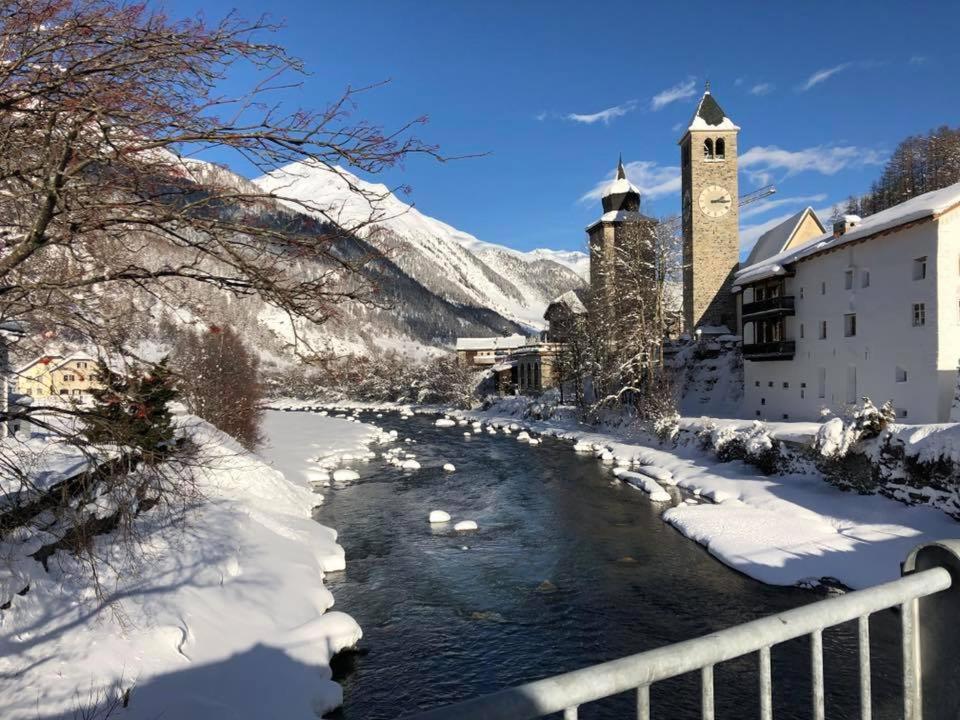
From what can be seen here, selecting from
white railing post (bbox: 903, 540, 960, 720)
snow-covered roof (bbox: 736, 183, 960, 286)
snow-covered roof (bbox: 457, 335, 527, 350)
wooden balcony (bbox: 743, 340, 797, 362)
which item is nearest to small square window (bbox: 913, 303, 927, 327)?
snow-covered roof (bbox: 736, 183, 960, 286)

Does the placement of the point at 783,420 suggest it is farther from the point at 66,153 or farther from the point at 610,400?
the point at 66,153

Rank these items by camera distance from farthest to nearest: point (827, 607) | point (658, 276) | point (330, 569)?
point (658, 276)
point (330, 569)
point (827, 607)

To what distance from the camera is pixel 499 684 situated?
970cm

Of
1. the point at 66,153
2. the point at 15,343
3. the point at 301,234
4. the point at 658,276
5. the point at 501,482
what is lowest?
the point at 501,482

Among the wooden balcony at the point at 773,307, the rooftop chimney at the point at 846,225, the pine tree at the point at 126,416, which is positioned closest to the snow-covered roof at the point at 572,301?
the wooden balcony at the point at 773,307

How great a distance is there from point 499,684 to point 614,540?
8616 millimetres

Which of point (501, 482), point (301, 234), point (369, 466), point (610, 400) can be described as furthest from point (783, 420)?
point (301, 234)

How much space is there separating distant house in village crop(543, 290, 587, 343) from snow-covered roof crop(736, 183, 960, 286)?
2228 centimetres

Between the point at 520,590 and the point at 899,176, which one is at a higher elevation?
the point at 899,176

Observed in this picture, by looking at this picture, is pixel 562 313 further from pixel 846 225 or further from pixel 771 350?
pixel 846 225

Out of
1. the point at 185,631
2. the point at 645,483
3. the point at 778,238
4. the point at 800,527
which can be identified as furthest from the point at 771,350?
the point at 185,631

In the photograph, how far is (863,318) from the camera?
28.0m

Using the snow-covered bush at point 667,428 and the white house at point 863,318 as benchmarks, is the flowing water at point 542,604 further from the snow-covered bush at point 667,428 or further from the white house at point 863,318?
the white house at point 863,318

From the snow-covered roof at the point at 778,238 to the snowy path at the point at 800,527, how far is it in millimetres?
27474
